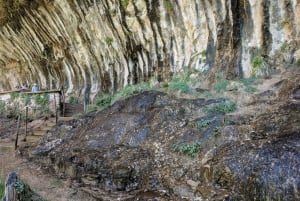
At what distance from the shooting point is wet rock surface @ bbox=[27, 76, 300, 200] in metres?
5.29

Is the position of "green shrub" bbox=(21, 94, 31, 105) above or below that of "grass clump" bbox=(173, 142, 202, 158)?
above

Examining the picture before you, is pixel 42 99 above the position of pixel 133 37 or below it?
below

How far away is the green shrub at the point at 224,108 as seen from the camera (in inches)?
306

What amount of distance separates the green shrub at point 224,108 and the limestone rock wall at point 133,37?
204cm

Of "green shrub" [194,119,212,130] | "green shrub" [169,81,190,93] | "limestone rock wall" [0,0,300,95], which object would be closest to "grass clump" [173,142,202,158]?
"green shrub" [194,119,212,130]

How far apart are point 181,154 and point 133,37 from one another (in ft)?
25.6

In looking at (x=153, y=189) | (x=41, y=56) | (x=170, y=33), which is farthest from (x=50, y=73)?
(x=153, y=189)

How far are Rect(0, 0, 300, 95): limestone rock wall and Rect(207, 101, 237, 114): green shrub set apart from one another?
6.69 ft

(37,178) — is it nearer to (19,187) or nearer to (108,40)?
(19,187)

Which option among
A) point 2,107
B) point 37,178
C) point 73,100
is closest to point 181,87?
point 37,178

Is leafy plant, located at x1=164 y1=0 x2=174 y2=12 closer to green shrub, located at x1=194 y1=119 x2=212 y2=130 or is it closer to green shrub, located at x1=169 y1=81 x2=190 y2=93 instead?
green shrub, located at x1=169 y1=81 x2=190 y2=93

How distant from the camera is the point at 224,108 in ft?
25.8

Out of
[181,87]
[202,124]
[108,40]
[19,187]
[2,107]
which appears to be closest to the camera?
[19,187]

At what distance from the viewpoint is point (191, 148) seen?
673cm
